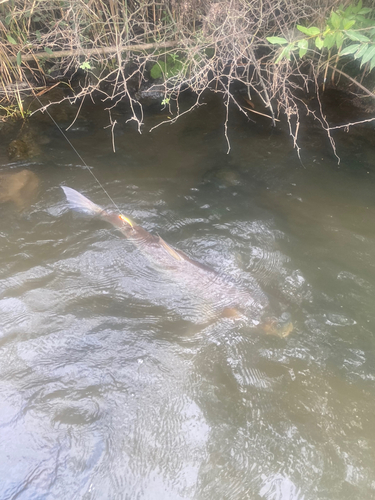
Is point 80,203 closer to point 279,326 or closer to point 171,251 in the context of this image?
point 171,251

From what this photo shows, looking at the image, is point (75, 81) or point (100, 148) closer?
point (100, 148)

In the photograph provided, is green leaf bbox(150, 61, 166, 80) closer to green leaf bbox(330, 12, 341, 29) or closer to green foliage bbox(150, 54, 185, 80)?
green foliage bbox(150, 54, 185, 80)

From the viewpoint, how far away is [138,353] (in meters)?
2.94

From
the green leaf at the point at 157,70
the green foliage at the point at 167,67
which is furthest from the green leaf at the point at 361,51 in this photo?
the green leaf at the point at 157,70

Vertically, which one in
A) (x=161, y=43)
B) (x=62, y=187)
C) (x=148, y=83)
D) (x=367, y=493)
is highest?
(x=161, y=43)

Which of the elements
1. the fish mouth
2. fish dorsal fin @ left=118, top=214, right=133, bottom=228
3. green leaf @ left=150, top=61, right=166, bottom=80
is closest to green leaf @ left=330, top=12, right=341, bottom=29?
the fish mouth

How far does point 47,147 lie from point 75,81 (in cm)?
214

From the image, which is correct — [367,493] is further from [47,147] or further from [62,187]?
[47,147]

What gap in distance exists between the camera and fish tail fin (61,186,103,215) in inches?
161

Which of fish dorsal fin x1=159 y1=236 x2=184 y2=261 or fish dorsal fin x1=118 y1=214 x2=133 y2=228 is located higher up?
fish dorsal fin x1=118 y1=214 x2=133 y2=228

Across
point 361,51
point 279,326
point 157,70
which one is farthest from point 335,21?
point 157,70

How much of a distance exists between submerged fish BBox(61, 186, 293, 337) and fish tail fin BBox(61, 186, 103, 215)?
467 mm

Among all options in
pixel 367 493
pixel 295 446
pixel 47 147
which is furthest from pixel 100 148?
pixel 367 493

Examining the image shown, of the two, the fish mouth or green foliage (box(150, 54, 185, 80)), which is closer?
the fish mouth
